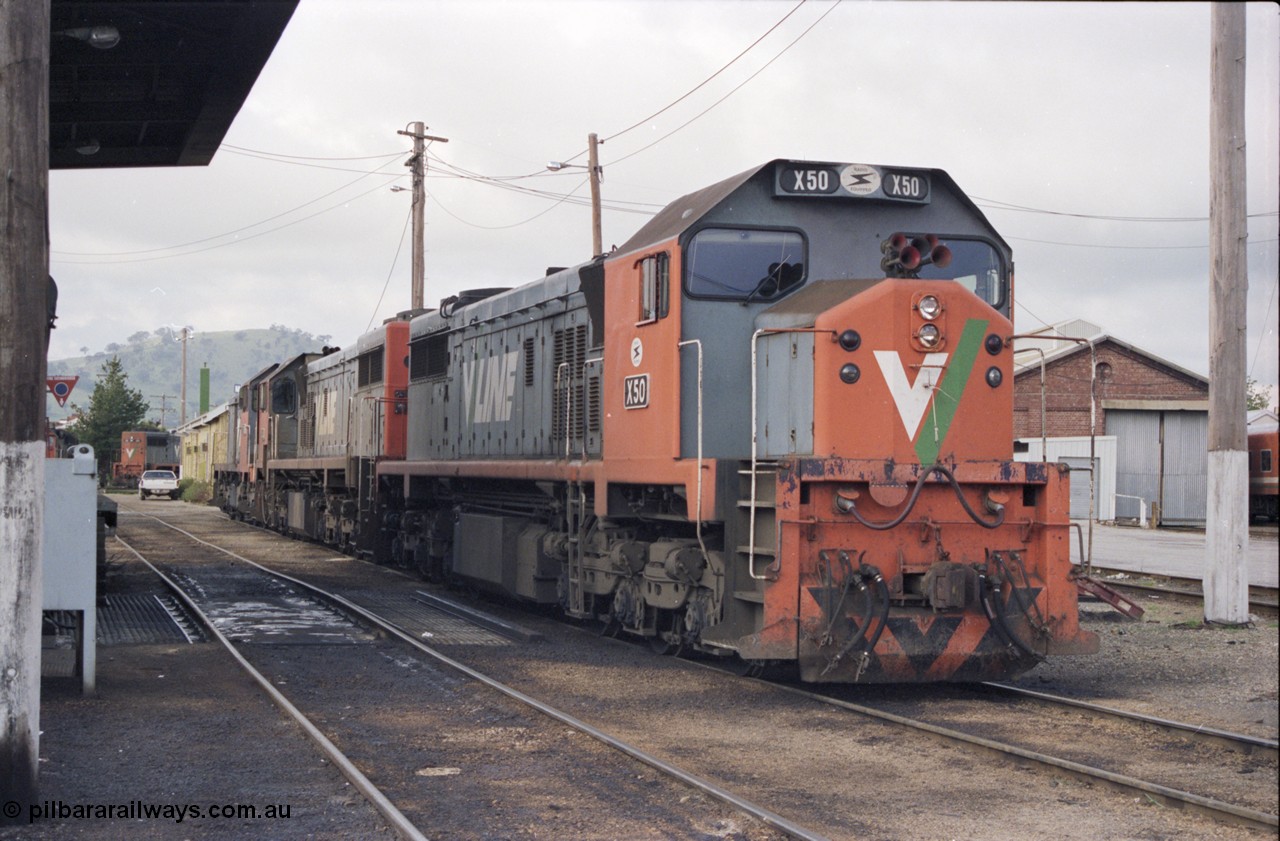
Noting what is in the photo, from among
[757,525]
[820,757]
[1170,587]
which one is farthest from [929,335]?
A: [1170,587]

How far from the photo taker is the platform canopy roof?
977 centimetres

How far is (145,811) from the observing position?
5.64 meters

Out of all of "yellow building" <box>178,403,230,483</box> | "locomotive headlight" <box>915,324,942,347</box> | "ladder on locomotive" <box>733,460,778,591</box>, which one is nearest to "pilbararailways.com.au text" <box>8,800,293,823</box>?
"ladder on locomotive" <box>733,460,778,591</box>

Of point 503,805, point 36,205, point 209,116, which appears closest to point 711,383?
point 503,805

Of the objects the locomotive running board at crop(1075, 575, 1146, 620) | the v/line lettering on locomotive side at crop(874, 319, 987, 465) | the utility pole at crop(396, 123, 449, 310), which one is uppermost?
the utility pole at crop(396, 123, 449, 310)

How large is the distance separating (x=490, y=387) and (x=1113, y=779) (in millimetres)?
9260

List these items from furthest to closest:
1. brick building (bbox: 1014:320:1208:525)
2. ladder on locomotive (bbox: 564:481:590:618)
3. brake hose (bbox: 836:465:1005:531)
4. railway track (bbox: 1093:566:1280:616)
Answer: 1. brick building (bbox: 1014:320:1208:525)
2. railway track (bbox: 1093:566:1280:616)
3. ladder on locomotive (bbox: 564:481:590:618)
4. brake hose (bbox: 836:465:1005:531)

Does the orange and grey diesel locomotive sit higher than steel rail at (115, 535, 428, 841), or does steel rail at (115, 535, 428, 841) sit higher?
the orange and grey diesel locomotive

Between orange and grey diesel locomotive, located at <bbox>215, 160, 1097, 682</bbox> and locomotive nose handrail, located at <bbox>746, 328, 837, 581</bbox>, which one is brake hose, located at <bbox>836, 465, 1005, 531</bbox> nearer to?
orange and grey diesel locomotive, located at <bbox>215, 160, 1097, 682</bbox>

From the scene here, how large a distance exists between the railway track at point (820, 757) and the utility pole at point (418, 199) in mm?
19572

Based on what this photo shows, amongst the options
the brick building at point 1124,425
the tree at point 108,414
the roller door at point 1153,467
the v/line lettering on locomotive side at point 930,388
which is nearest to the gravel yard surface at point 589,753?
the v/line lettering on locomotive side at point 930,388

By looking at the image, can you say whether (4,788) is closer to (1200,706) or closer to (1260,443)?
(1200,706)

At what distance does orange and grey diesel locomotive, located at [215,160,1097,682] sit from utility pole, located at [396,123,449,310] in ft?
62.2

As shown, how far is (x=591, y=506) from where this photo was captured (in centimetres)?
1063
